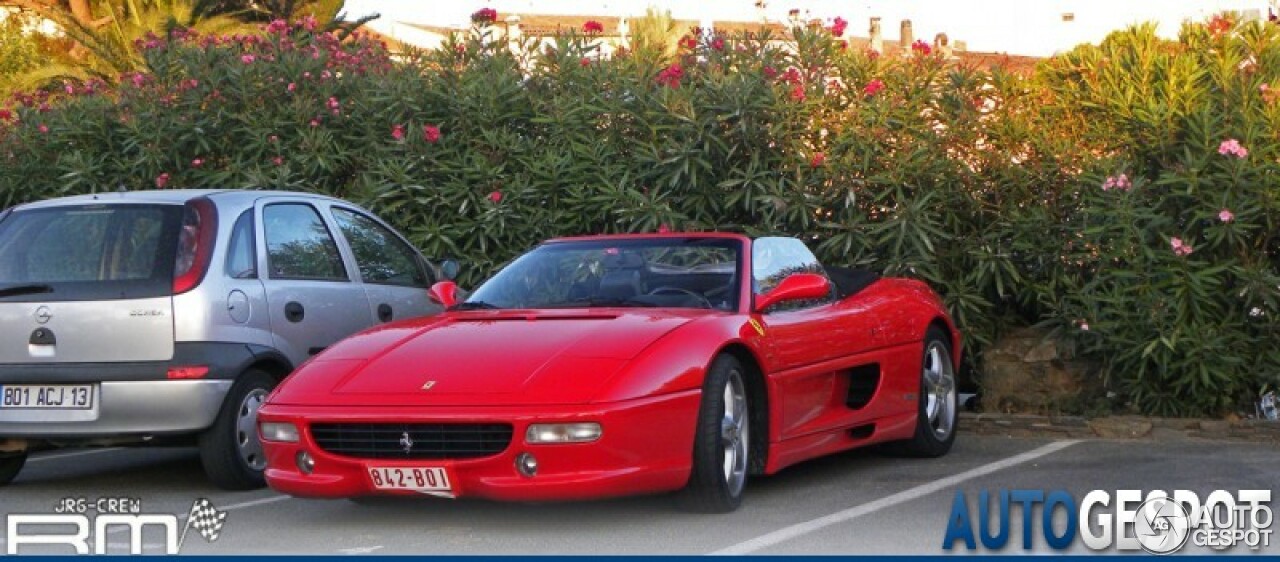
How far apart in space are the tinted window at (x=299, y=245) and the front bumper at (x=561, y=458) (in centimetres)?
235

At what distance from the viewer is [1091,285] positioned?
12117 mm

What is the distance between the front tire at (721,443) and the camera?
25.8 ft

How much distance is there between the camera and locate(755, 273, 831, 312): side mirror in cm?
872

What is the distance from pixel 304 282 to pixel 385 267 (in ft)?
3.15

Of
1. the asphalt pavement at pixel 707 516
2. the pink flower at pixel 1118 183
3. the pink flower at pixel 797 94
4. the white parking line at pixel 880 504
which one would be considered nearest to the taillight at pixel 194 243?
the asphalt pavement at pixel 707 516

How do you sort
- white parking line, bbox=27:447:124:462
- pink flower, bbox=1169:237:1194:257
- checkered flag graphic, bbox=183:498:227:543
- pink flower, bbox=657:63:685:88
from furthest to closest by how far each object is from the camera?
1. pink flower, bbox=657:63:685:88
2. pink flower, bbox=1169:237:1194:257
3. white parking line, bbox=27:447:124:462
4. checkered flag graphic, bbox=183:498:227:543

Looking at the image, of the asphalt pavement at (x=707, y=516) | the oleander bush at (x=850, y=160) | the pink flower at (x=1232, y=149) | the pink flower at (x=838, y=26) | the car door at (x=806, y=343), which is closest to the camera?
the asphalt pavement at (x=707, y=516)

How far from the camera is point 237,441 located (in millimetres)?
9305

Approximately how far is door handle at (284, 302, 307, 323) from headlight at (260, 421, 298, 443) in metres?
1.82

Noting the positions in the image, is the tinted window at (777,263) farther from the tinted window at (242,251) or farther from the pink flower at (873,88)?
the pink flower at (873,88)

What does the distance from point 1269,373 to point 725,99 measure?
3927 mm

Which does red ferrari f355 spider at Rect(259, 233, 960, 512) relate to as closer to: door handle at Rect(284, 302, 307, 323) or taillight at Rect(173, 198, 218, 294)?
door handle at Rect(284, 302, 307, 323)

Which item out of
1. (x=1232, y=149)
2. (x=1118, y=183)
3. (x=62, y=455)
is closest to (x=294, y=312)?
(x=62, y=455)

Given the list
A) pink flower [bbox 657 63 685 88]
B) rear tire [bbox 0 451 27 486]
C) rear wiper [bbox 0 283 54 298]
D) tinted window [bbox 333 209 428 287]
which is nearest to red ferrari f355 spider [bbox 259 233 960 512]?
tinted window [bbox 333 209 428 287]
